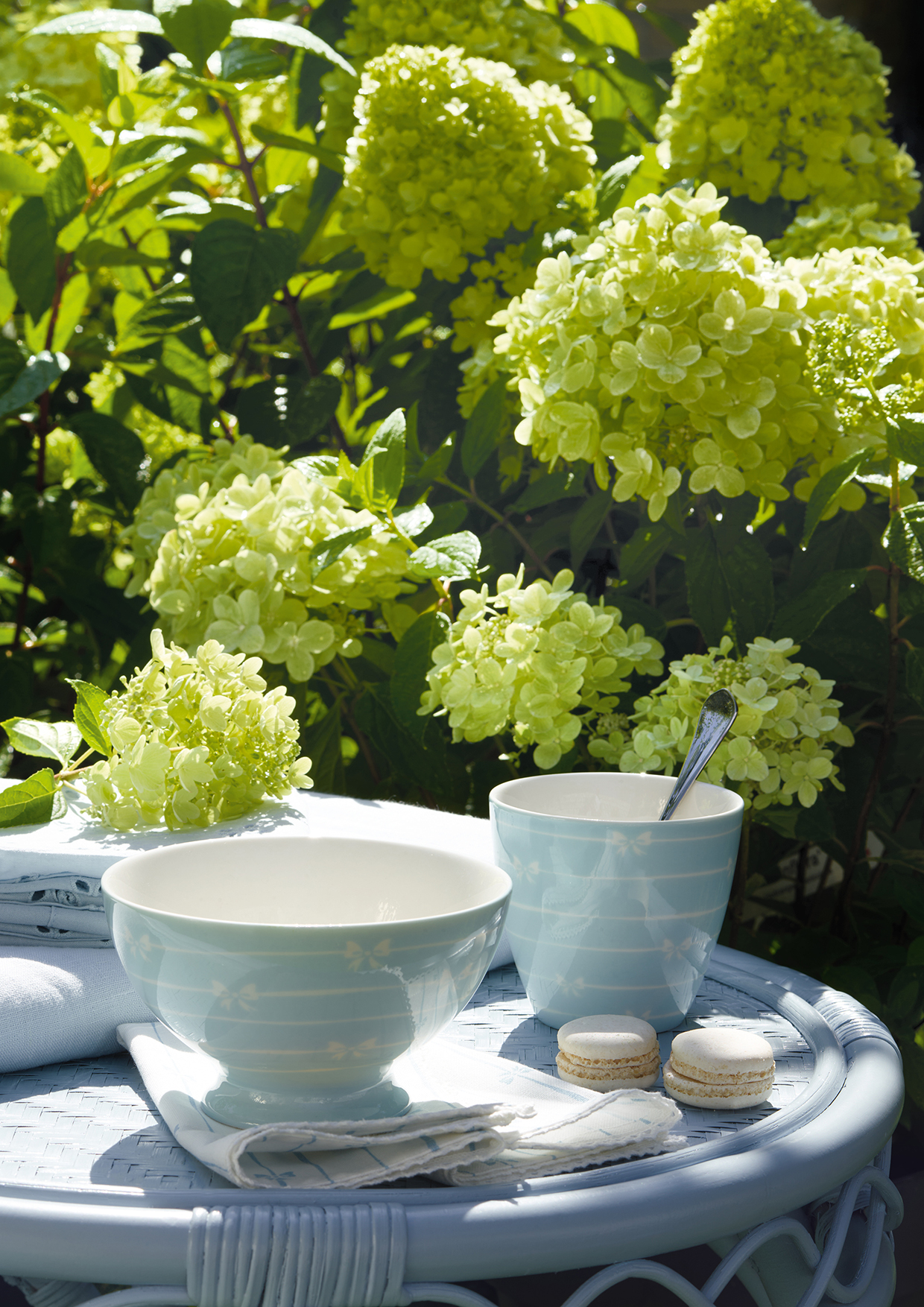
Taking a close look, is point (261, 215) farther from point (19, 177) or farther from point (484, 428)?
point (484, 428)

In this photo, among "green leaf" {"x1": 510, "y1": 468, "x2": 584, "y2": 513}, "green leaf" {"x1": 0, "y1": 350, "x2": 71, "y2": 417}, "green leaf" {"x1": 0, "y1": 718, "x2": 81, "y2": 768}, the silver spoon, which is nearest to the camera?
the silver spoon

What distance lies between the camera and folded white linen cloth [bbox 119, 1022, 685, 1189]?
0.42 m

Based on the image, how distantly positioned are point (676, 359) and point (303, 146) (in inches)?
23.9

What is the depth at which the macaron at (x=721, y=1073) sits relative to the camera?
1.62ft

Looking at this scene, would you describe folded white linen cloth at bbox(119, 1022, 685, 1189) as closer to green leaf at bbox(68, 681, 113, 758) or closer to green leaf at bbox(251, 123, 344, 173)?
green leaf at bbox(68, 681, 113, 758)

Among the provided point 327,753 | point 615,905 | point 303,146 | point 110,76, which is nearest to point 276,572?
point 327,753

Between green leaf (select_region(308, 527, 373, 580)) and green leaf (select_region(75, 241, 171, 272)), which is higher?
green leaf (select_region(75, 241, 171, 272))

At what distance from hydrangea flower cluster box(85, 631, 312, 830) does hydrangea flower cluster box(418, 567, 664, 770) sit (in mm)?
134

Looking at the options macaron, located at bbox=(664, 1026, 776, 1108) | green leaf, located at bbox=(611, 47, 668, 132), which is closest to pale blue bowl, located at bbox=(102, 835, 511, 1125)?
macaron, located at bbox=(664, 1026, 776, 1108)

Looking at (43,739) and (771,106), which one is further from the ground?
(771,106)

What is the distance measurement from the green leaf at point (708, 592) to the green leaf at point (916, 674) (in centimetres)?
13

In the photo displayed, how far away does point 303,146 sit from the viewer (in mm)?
1180

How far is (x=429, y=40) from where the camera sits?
1178 millimetres

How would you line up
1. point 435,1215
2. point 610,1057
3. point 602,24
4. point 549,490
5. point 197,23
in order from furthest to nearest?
point 602,24 < point 197,23 < point 549,490 < point 610,1057 < point 435,1215
